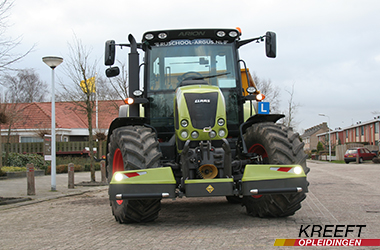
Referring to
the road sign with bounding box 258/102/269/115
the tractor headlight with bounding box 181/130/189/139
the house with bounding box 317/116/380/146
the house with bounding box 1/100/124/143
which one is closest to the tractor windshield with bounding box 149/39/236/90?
the road sign with bounding box 258/102/269/115

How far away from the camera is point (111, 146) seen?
717cm

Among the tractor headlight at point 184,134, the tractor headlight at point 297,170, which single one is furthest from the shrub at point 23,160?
the tractor headlight at point 297,170

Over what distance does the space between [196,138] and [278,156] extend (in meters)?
1.27

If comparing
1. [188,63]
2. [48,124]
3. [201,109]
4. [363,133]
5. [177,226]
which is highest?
[188,63]

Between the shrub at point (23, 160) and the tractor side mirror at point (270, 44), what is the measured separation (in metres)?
19.5

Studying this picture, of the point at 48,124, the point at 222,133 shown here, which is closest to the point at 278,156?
the point at 222,133

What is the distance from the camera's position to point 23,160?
79.2 feet

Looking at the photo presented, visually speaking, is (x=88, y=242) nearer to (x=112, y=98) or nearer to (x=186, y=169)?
(x=186, y=169)

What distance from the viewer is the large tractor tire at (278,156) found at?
21.0 ft

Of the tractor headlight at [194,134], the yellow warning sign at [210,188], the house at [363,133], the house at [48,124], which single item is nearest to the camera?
the yellow warning sign at [210,188]

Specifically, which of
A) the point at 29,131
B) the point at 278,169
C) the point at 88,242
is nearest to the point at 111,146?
the point at 88,242

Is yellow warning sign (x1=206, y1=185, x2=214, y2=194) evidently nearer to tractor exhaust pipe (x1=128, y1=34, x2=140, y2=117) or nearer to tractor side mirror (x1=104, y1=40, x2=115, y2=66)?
tractor exhaust pipe (x1=128, y1=34, x2=140, y2=117)

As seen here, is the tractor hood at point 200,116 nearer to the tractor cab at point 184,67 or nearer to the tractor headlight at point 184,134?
the tractor headlight at point 184,134

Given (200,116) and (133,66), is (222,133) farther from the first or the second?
(133,66)
